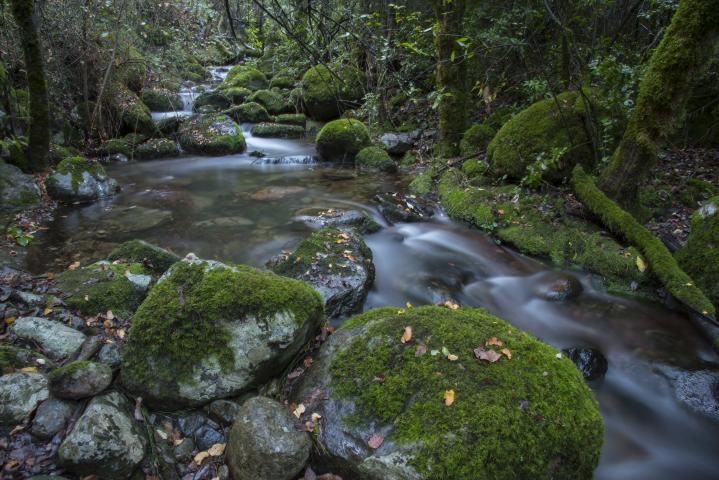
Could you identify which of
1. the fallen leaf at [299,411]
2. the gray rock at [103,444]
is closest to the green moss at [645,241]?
the fallen leaf at [299,411]

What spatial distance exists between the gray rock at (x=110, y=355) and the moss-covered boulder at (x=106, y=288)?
0.75 meters

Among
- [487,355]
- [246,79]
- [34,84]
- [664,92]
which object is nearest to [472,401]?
[487,355]

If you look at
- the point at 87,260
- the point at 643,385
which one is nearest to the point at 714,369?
the point at 643,385

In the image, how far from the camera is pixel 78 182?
8273mm

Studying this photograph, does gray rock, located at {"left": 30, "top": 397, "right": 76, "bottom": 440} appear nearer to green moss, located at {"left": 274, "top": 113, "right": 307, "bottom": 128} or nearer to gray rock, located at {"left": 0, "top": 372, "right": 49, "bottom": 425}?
gray rock, located at {"left": 0, "top": 372, "right": 49, "bottom": 425}

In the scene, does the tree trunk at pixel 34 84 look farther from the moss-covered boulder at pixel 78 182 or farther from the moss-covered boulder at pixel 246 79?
the moss-covered boulder at pixel 246 79

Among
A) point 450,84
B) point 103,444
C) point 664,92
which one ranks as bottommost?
point 103,444

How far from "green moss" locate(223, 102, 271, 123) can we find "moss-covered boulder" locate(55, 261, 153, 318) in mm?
12332

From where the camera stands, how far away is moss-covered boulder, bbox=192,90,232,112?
54.6 ft

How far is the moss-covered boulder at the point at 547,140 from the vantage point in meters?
7.35

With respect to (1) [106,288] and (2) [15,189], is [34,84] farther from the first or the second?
(1) [106,288]

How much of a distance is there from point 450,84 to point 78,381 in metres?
9.24

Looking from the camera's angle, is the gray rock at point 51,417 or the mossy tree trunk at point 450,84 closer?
the gray rock at point 51,417

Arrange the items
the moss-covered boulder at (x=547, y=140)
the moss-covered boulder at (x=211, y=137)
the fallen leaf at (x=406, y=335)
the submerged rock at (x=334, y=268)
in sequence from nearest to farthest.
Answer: the fallen leaf at (x=406, y=335) → the submerged rock at (x=334, y=268) → the moss-covered boulder at (x=547, y=140) → the moss-covered boulder at (x=211, y=137)
